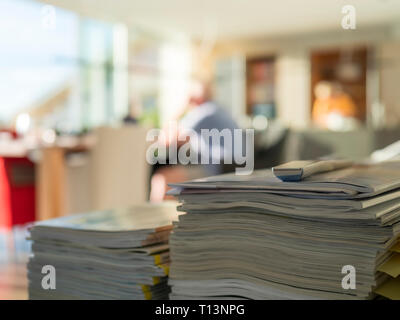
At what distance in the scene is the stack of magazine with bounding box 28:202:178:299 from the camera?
0.80 m

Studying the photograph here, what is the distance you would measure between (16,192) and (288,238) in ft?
10.3

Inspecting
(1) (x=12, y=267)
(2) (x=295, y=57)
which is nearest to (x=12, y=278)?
(1) (x=12, y=267)

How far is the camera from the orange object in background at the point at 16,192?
342 cm

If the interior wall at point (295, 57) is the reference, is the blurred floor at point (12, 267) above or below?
below

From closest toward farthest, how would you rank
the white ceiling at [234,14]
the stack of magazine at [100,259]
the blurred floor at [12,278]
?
the stack of magazine at [100,259]
the blurred floor at [12,278]
the white ceiling at [234,14]

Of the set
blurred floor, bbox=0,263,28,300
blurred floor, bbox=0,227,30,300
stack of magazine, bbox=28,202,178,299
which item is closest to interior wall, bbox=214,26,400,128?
blurred floor, bbox=0,227,30,300

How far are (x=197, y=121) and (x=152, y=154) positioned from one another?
496 millimetres

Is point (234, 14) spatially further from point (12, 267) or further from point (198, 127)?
point (12, 267)

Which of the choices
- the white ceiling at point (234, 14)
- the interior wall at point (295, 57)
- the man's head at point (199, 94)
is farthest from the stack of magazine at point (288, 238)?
the interior wall at point (295, 57)

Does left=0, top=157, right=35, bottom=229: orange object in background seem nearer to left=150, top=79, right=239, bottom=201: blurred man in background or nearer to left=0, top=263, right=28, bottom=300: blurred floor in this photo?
left=0, top=263, right=28, bottom=300: blurred floor

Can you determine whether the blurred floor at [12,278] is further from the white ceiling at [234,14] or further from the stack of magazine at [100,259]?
the white ceiling at [234,14]

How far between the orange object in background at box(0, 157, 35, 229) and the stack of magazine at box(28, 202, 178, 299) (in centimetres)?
270

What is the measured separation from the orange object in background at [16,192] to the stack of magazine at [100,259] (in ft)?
8.85
